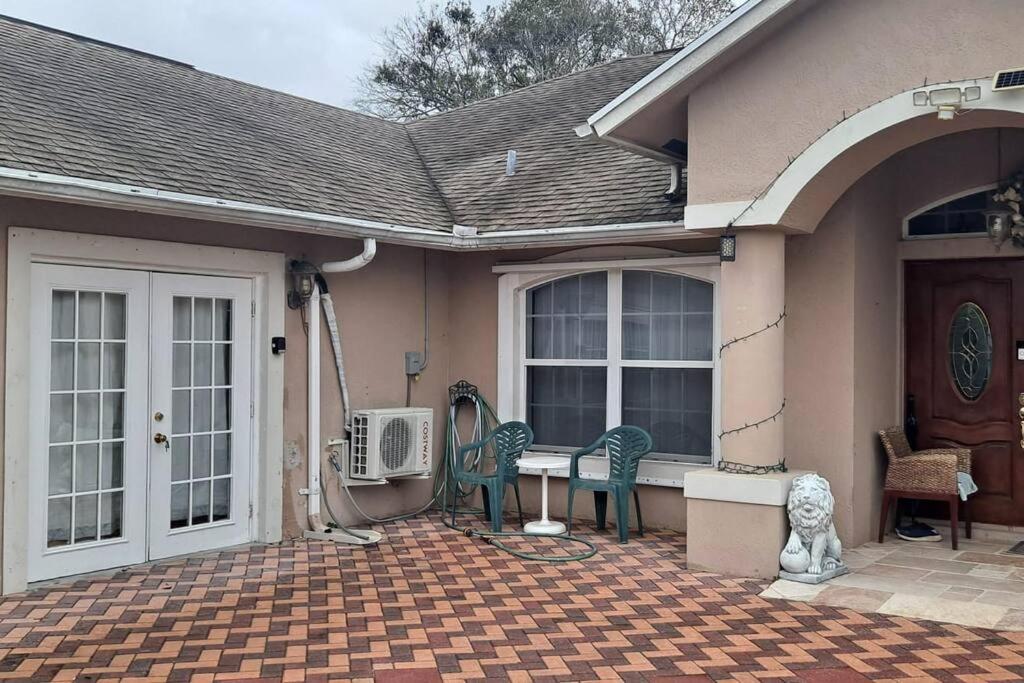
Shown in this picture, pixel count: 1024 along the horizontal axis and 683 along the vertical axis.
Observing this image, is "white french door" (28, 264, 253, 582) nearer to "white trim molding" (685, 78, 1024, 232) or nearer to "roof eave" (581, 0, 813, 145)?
"roof eave" (581, 0, 813, 145)

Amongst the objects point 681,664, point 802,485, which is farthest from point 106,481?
point 802,485

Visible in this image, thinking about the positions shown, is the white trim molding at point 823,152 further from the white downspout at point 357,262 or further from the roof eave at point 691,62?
the white downspout at point 357,262

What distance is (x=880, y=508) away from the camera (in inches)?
321

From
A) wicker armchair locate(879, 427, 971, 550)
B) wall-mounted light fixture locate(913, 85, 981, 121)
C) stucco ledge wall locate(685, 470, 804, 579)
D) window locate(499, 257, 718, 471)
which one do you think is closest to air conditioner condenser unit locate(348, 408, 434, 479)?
window locate(499, 257, 718, 471)

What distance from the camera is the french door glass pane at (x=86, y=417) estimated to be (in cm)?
682

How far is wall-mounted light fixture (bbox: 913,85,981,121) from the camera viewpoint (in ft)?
19.7

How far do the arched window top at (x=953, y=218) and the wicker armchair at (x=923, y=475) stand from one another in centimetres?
179

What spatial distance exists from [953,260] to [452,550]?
198 inches

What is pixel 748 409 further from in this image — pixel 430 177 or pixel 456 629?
pixel 430 177

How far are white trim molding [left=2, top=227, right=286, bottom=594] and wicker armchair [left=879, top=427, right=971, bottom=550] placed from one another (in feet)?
16.9

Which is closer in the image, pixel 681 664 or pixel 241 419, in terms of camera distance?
pixel 681 664

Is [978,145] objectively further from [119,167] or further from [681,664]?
[119,167]

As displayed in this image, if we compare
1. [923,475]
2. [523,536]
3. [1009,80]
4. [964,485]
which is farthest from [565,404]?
[1009,80]

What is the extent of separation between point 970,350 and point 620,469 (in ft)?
10.6
